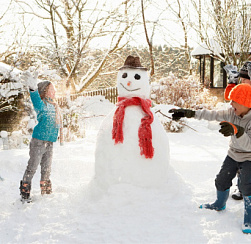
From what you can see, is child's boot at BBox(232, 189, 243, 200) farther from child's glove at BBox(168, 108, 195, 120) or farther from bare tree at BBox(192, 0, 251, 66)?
bare tree at BBox(192, 0, 251, 66)

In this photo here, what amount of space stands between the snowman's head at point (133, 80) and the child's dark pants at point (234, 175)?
1279mm

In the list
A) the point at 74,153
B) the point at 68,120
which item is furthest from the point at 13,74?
the point at 74,153

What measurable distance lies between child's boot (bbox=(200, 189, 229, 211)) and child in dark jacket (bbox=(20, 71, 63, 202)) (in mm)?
2023

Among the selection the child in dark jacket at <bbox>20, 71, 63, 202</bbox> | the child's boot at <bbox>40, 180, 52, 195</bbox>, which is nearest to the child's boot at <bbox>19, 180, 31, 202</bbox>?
the child in dark jacket at <bbox>20, 71, 63, 202</bbox>

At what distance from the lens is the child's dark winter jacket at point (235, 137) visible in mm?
2543

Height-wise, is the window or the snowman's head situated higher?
the window

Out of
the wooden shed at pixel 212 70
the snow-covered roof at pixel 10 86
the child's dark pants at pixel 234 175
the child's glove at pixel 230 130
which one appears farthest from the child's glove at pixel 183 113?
the wooden shed at pixel 212 70

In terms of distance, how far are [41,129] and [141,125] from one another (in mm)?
1245

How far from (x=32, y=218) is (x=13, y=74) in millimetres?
5882

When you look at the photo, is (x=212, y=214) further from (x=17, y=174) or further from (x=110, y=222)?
(x=17, y=174)

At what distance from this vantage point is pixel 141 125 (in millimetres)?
3254

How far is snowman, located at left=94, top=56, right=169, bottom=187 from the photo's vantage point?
3.18 metres

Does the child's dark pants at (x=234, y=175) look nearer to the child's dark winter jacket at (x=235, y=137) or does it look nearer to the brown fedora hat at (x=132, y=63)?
the child's dark winter jacket at (x=235, y=137)

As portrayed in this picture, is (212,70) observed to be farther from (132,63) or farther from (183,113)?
(183,113)
